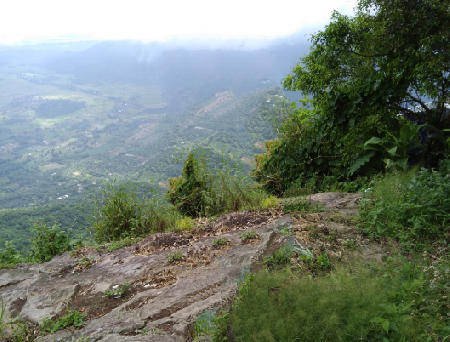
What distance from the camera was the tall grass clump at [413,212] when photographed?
3074 millimetres

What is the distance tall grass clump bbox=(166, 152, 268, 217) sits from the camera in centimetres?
532

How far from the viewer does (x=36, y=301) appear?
3.21 m

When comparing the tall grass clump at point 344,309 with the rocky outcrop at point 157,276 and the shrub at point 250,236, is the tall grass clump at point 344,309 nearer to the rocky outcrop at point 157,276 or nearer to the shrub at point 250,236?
the rocky outcrop at point 157,276

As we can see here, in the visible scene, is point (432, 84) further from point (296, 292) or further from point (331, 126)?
point (296, 292)

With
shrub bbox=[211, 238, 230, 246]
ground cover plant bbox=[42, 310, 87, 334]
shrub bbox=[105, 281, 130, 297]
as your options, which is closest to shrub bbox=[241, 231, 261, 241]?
shrub bbox=[211, 238, 230, 246]

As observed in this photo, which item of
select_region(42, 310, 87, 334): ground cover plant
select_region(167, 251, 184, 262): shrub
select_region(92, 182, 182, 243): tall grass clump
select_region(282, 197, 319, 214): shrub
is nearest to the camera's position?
select_region(42, 310, 87, 334): ground cover plant

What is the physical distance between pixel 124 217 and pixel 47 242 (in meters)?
1.10

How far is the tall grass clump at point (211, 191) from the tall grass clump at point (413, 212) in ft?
5.62

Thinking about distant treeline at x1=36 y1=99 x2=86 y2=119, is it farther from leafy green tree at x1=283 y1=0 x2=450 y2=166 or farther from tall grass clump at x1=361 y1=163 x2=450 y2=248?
tall grass clump at x1=361 y1=163 x2=450 y2=248

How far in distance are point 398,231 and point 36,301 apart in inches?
147

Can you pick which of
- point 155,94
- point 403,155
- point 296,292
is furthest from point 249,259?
point 155,94

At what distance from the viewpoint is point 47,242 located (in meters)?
4.53

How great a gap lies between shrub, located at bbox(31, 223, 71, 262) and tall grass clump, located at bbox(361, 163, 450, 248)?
4.04m

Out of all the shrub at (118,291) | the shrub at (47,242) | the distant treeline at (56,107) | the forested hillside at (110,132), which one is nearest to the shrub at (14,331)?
the shrub at (118,291)
